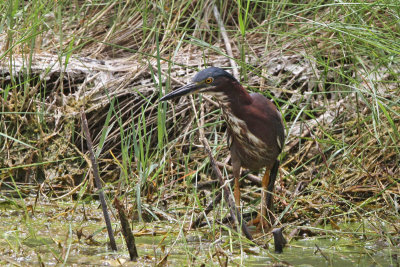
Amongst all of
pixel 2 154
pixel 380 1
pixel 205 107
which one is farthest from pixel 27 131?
pixel 380 1

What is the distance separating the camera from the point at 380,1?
13.6 ft

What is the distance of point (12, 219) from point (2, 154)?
3.18 feet

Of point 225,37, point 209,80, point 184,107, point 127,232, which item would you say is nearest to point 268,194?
point 209,80

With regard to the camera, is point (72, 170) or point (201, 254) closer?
point (201, 254)

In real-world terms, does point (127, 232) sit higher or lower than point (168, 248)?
higher

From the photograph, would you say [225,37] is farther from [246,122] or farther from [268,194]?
[268,194]

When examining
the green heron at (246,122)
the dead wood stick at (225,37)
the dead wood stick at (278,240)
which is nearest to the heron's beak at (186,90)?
the green heron at (246,122)

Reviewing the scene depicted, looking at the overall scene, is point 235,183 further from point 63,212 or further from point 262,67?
point 262,67

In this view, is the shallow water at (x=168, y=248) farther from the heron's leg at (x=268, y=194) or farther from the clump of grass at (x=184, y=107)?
the heron's leg at (x=268, y=194)

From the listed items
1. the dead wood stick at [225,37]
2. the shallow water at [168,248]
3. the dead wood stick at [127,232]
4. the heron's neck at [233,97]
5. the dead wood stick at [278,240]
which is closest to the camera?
the dead wood stick at [127,232]

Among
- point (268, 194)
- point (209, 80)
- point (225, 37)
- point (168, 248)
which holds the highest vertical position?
point (225, 37)

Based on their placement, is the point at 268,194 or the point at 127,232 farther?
the point at 268,194

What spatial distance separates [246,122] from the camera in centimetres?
420

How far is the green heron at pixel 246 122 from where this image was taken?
406 cm
